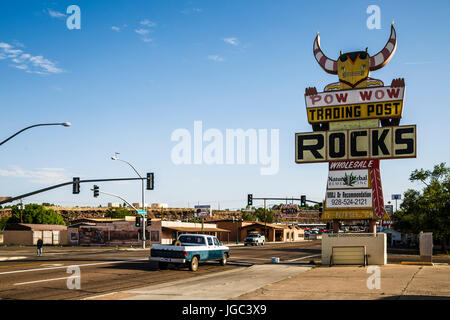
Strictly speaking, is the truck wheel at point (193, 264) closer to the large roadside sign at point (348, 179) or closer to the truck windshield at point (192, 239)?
the truck windshield at point (192, 239)

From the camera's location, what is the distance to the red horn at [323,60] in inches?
1179

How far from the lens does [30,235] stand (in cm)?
7725

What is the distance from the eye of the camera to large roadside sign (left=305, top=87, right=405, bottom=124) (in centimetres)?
2784

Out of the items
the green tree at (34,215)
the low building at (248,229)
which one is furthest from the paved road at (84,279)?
the green tree at (34,215)

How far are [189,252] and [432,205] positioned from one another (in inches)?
1578

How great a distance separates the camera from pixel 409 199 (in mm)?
60062

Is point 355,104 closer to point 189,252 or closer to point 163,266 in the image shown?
point 189,252

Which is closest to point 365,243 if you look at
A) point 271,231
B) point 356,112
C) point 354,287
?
point 356,112

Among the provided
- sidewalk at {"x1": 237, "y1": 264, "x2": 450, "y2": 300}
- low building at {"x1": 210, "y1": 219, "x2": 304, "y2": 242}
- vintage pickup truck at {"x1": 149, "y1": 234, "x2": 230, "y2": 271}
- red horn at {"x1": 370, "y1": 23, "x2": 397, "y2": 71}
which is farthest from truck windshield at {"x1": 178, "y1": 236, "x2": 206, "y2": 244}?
low building at {"x1": 210, "y1": 219, "x2": 304, "y2": 242}

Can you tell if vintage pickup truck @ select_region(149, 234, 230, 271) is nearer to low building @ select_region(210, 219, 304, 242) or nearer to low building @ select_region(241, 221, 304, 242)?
low building @ select_region(210, 219, 304, 242)

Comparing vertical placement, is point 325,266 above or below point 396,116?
below
